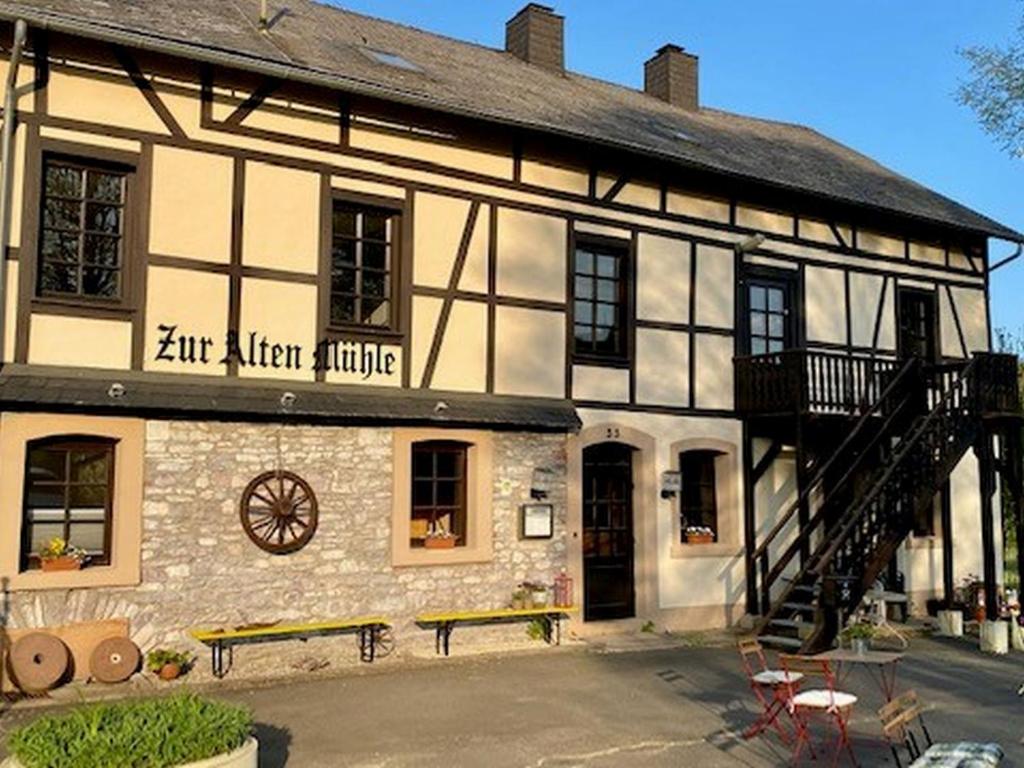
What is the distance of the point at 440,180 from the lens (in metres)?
11.1

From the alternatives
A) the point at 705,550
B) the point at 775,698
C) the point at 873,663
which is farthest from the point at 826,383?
the point at 775,698

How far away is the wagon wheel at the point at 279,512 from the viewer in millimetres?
9523

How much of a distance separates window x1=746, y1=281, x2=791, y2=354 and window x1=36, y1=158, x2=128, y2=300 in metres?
8.53

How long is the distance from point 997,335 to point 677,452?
13.4 metres

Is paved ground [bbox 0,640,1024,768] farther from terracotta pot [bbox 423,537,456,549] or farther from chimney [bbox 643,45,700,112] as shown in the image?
chimney [bbox 643,45,700,112]

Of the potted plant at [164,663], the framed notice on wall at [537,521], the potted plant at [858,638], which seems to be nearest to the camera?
the potted plant at [858,638]

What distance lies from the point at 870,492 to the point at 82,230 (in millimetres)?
9127

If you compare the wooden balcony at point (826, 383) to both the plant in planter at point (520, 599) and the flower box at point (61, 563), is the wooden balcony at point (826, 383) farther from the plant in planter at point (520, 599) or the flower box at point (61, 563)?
the flower box at point (61, 563)

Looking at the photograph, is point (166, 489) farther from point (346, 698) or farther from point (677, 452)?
point (677, 452)

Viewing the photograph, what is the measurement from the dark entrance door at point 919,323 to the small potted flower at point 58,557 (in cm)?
1255

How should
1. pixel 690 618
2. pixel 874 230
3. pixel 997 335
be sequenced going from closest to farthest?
pixel 690 618 → pixel 874 230 → pixel 997 335

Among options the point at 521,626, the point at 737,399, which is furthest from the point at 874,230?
the point at 521,626

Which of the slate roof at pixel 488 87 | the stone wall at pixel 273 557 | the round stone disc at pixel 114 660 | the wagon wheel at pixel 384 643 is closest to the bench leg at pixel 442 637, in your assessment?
the stone wall at pixel 273 557

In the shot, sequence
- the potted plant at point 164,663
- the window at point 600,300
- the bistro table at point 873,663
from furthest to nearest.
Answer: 1. the window at point 600,300
2. the potted plant at point 164,663
3. the bistro table at point 873,663
